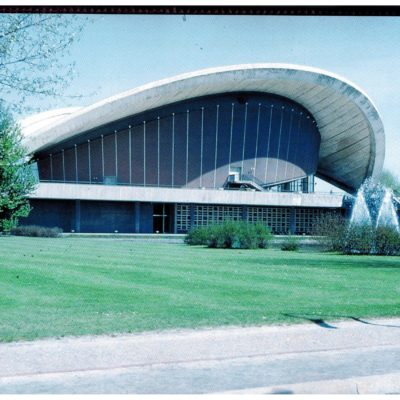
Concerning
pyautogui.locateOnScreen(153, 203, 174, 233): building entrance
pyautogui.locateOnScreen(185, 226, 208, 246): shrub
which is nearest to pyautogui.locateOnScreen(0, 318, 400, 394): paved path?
pyautogui.locateOnScreen(185, 226, 208, 246): shrub

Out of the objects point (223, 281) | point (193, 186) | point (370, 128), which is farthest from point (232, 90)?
point (223, 281)

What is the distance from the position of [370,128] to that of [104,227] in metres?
30.9

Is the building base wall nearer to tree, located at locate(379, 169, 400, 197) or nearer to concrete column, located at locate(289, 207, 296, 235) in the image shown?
concrete column, located at locate(289, 207, 296, 235)

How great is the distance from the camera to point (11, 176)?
15914 millimetres

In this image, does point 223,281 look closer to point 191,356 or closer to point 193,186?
point 191,356

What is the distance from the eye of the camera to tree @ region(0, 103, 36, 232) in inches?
588

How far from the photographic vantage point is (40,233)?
4325 centimetres

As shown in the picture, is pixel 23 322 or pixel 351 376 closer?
pixel 351 376

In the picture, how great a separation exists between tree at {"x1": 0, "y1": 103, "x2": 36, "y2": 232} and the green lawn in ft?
4.80

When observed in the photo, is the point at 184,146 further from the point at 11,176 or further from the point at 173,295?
the point at 173,295

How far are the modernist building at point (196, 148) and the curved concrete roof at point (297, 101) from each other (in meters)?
0.13

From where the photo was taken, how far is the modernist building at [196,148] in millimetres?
54500

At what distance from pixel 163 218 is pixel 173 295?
154 ft

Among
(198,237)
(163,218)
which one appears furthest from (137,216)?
(198,237)
